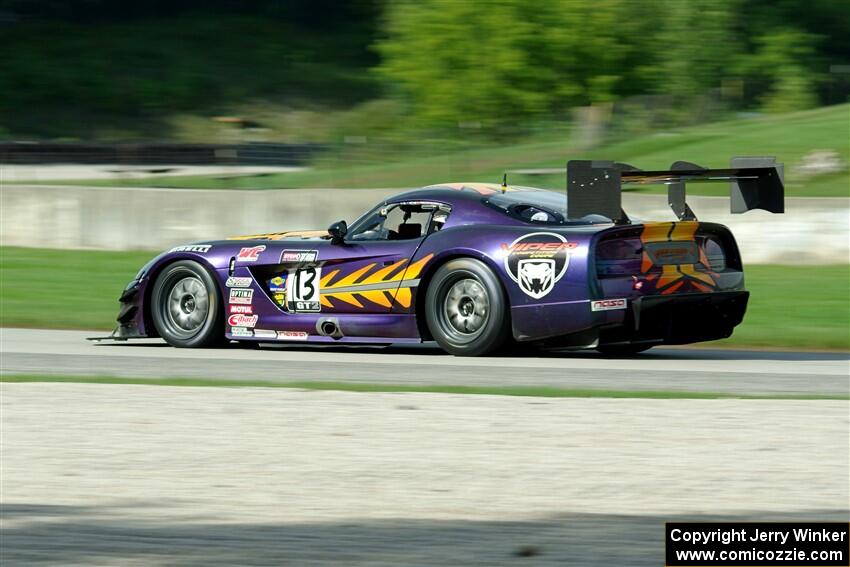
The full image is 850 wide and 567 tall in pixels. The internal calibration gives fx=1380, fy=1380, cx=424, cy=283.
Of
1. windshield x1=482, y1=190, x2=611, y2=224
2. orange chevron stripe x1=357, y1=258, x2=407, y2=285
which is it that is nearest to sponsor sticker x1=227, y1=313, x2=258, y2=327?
orange chevron stripe x1=357, y1=258, x2=407, y2=285

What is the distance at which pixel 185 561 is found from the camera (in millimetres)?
4961

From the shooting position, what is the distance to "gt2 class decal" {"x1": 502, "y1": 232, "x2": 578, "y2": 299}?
10.4 metres

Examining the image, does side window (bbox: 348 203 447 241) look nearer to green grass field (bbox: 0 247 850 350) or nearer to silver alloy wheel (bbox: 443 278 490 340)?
silver alloy wheel (bbox: 443 278 490 340)

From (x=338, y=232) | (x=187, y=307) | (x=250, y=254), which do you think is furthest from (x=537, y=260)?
(x=187, y=307)

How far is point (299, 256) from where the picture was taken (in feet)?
38.0

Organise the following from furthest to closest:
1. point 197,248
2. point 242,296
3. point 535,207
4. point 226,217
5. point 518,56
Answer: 1. point 518,56
2. point 226,217
3. point 197,248
4. point 242,296
5. point 535,207

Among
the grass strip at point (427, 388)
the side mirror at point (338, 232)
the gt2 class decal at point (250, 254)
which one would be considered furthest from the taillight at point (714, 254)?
the gt2 class decal at point (250, 254)

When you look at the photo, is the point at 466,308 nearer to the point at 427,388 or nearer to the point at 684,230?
the point at 427,388

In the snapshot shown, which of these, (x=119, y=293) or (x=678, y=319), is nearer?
(x=678, y=319)

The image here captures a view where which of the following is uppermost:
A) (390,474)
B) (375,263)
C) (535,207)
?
(535,207)

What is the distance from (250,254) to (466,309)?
2.05 m

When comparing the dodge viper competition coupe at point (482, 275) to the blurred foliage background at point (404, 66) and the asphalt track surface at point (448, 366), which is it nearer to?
the asphalt track surface at point (448, 366)

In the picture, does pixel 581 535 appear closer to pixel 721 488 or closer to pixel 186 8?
pixel 721 488

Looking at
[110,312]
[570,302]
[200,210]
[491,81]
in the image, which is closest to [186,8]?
[491,81]
